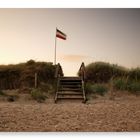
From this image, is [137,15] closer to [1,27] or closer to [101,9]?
[101,9]

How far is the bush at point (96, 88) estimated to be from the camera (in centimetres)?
622

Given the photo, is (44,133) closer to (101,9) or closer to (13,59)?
(13,59)

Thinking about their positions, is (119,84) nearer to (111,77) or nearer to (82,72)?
(111,77)

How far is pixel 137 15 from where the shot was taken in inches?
245

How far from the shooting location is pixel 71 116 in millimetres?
6172

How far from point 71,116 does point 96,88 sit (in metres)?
0.39

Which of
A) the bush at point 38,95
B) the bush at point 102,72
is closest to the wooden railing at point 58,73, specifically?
the bush at point 38,95

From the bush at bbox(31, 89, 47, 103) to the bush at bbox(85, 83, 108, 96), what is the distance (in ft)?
1.50

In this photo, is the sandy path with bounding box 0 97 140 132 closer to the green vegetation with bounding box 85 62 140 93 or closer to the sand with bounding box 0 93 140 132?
the sand with bounding box 0 93 140 132

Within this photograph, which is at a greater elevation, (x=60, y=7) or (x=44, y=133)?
(x=60, y=7)

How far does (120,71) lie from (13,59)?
3.68ft

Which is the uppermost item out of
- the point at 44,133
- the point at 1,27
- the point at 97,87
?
the point at 1,27

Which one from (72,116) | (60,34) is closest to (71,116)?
(72,116)
